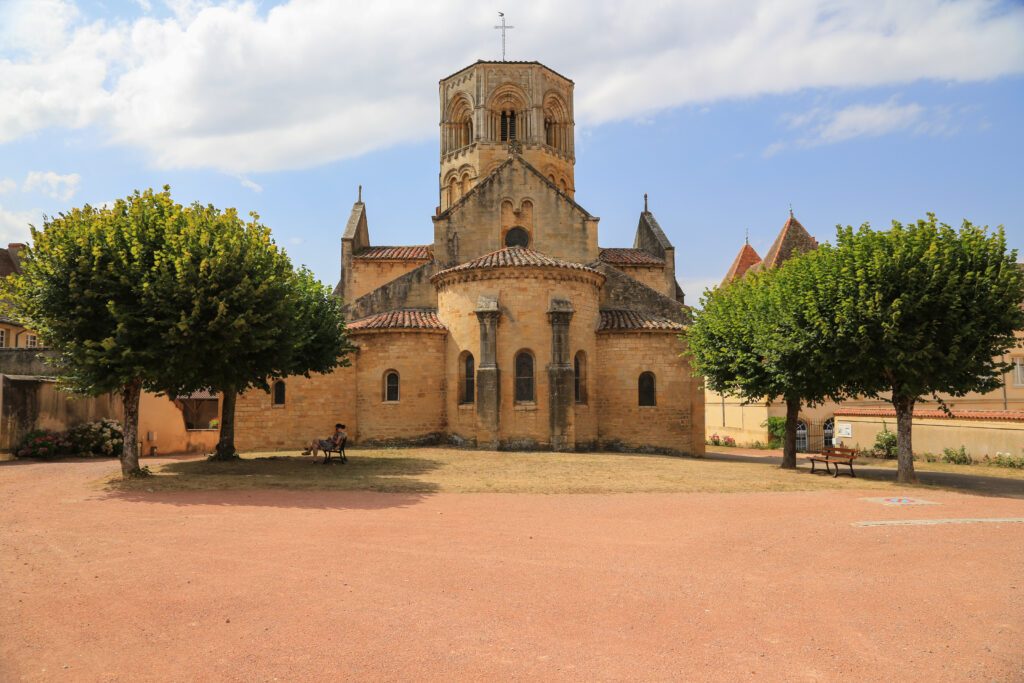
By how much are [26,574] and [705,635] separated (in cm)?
790

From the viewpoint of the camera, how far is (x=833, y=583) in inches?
327

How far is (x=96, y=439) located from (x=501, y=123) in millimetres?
24397

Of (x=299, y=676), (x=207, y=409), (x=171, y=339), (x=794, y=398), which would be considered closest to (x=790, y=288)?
(x=794, y=398)

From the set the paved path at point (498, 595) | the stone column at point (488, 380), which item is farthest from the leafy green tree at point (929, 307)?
the stone column at point (488, 380)

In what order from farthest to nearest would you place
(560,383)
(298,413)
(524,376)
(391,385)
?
1. (391,385)
2. (298,413)
3. (524,376)
4. (560,383)

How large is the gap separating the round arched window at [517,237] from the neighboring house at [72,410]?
1459 cm

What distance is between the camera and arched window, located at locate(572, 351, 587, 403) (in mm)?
27266

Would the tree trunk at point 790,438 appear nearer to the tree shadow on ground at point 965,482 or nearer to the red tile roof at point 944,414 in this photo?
the tree shadow on ground at point 965,482

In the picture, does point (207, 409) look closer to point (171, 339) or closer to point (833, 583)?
point (171, 339)

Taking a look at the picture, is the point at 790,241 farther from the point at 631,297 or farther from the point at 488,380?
the point at 488,380

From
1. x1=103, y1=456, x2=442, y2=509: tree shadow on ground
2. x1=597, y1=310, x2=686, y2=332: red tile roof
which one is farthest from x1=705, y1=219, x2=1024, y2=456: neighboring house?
x1=103, y1=456, x2=442, y2=509: tree shadow on ground

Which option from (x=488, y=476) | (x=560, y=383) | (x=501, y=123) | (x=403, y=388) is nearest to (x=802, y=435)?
(x=560, y=383)

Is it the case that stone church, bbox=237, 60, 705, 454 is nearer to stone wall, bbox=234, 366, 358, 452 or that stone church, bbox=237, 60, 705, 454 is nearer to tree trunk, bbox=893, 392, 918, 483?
stone wall, bbox=234, 366, 358, 452

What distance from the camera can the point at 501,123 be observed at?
37.0 m
